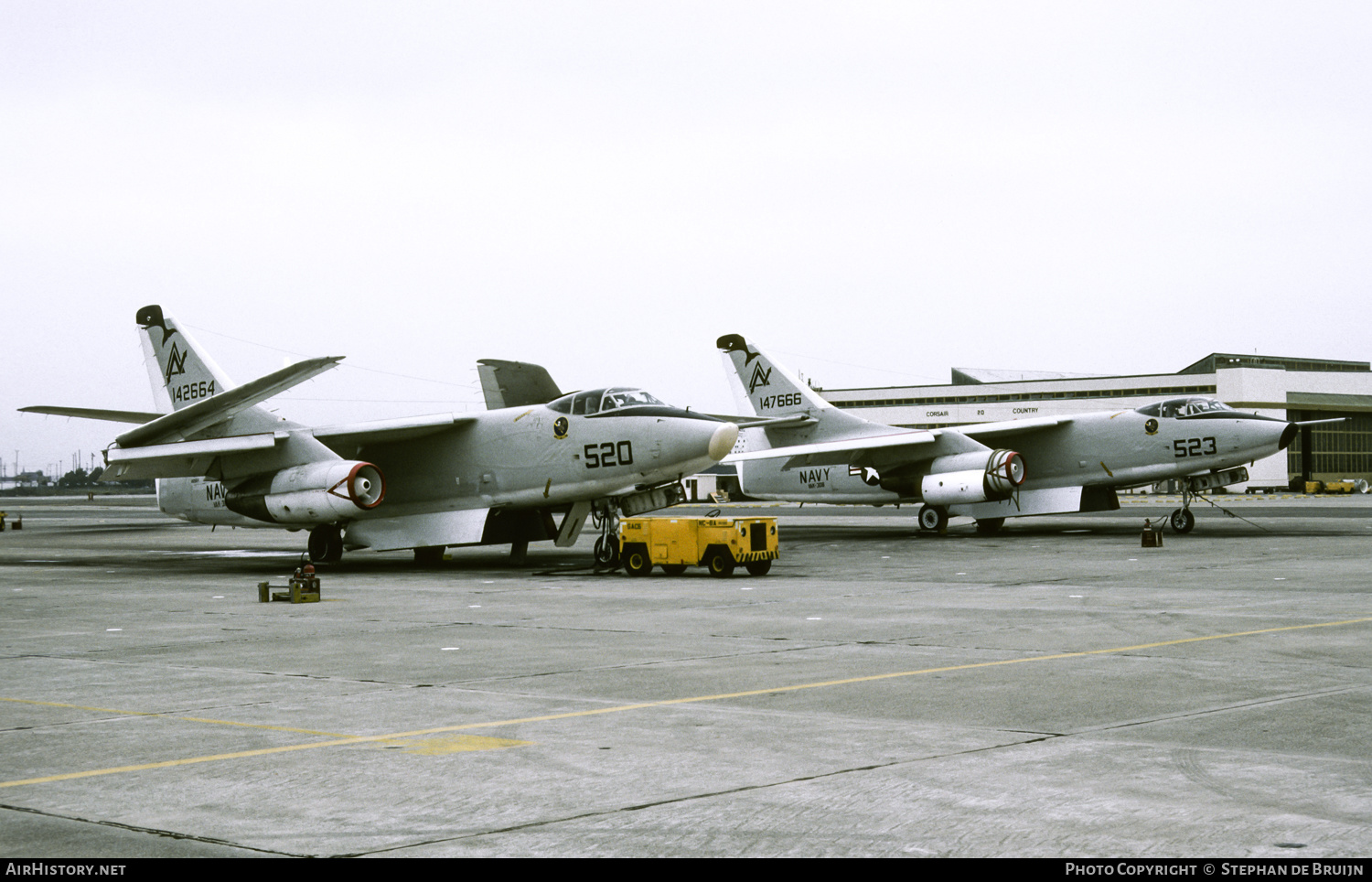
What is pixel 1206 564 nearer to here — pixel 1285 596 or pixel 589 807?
pixel 1285 596

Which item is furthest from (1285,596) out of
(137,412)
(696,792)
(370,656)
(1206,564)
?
(137,412)

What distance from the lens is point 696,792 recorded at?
657cm

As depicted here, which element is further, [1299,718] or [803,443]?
[803,443]

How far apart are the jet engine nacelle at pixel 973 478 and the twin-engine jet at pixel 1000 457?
0.11 feet

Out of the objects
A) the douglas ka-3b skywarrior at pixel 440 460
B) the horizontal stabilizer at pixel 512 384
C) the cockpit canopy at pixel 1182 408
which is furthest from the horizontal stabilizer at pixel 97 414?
the cockpit canopy at pixel 1182 408

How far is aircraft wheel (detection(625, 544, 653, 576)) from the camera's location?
24.6 m

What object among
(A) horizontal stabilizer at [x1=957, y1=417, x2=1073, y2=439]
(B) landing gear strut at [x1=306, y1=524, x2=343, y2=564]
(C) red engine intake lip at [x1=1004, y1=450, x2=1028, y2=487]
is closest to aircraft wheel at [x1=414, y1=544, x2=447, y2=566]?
(B) landing gear strut at [x1=306, y1=524, x2=343, y2=564]

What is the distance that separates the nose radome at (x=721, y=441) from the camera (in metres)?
24.6

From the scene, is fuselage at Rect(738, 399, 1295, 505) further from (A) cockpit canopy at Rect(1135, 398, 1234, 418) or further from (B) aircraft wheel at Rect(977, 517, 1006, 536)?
(B) aircraft wheel at Rect(977, 517, 1006, 536)

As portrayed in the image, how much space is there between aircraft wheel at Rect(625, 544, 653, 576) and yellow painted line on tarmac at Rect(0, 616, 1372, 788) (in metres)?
13.0

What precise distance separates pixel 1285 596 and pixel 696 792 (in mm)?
13693

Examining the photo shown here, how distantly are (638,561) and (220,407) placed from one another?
9.63 metres

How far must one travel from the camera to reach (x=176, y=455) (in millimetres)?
26484

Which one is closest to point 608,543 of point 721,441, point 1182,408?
point 721,441
